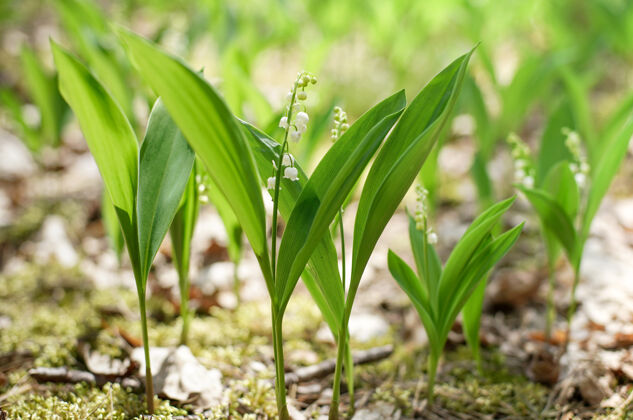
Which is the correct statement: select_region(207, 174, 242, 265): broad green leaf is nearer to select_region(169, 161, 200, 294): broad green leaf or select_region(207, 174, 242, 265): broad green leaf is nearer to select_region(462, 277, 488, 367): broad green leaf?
select_region(169, 161, 200, 294): broad green leaf

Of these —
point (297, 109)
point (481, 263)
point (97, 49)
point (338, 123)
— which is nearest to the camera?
point (297, 109)

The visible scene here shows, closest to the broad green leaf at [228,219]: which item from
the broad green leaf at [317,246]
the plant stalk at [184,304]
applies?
the plant stalk at [184,304]

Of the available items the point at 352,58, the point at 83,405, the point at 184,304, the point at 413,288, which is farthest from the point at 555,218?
the point at 352,58

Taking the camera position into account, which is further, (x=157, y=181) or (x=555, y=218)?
(x=555, y=218)

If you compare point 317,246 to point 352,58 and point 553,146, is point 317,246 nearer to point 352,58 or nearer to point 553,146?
point 553,146

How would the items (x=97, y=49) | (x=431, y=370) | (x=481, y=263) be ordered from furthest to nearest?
(x=97, y=49), (x=431, y=370), (x=481, y=263)

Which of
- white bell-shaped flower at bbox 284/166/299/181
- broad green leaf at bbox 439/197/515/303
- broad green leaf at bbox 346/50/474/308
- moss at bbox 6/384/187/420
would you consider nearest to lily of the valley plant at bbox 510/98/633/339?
broad green leaf at bbox 439/197/515/303
